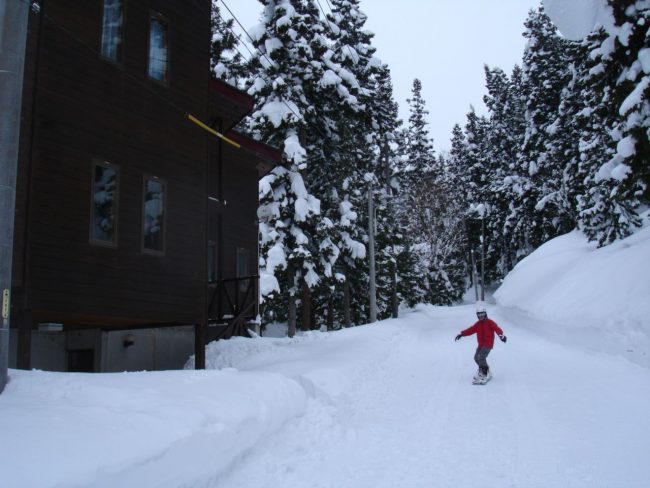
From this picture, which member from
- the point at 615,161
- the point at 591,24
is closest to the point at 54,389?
the point at 591,24

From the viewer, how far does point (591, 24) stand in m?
12.8

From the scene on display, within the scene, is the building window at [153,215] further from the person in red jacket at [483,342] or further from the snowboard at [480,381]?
the snowboard at [480,381]

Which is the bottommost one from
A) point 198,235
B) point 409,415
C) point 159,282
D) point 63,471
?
point 409,415

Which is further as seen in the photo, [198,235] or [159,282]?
[198,235]

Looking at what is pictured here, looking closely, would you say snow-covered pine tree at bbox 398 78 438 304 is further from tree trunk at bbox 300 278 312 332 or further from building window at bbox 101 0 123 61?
building window at bbox 101 0 123 61

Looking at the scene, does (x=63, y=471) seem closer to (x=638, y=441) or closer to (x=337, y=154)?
(x=638, y=441)

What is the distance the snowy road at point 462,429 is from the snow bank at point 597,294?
0.81m

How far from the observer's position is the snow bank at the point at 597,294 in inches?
532

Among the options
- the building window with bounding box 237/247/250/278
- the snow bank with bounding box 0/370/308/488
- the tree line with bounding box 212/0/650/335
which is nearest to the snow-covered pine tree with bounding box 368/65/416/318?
the tree line with bounding box 212/0/650/335

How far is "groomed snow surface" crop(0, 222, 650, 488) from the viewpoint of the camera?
16.3 feet

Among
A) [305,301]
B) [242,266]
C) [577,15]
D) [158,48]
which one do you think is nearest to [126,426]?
[158,48]

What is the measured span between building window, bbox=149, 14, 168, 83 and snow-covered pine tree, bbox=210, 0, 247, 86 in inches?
499

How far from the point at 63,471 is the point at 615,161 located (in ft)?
50.6

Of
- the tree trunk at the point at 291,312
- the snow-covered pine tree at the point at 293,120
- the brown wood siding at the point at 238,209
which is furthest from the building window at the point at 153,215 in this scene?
the tree trunk at the point at 291,312
